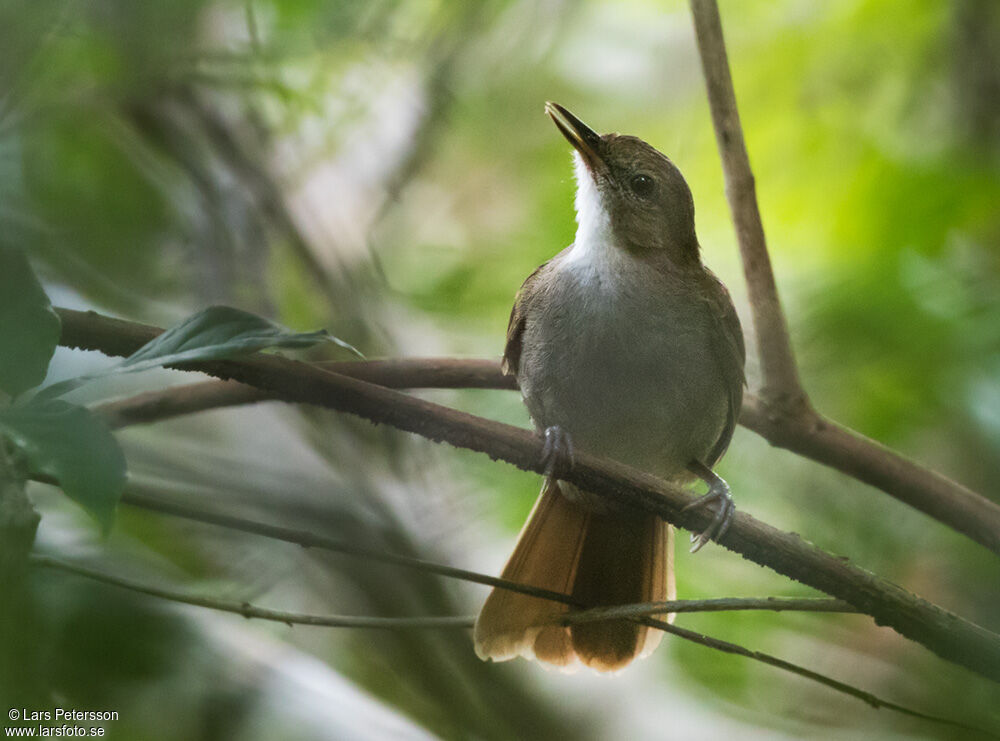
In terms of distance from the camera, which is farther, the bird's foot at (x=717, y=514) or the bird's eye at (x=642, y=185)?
Answer: the bird's eye at (x=642, y=185)

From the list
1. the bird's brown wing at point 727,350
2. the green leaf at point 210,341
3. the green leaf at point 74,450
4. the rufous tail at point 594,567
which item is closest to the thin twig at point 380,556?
the green leaf at point 210,341

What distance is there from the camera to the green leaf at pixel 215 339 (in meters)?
1.41

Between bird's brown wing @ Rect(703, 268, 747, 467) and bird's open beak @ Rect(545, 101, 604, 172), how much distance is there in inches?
18.2

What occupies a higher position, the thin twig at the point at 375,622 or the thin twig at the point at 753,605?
the thin twig at the point at 753,605

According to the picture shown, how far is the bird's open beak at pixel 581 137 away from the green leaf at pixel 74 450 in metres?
1.55

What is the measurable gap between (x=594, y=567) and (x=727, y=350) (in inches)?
28.3

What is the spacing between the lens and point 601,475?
1.77 m

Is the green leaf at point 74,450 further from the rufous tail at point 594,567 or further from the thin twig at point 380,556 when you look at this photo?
the rufous tail at point 594,567

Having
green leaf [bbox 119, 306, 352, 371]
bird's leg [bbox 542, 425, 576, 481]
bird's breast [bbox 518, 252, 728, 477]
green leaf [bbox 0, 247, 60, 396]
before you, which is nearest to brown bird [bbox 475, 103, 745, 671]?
bird's breast [bbox 518, 252, 728, 477]

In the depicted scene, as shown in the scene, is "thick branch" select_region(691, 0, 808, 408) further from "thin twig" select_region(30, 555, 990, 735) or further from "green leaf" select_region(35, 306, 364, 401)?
"green leaf" select_region(35, 306, 364, 401)

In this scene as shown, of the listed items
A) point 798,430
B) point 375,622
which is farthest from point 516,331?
point 375,622

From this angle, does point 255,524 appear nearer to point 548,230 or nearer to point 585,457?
point 585,457

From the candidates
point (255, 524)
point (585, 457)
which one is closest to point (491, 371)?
point (585, 457)

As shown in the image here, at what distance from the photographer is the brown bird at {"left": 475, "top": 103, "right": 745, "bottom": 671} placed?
2.48m
